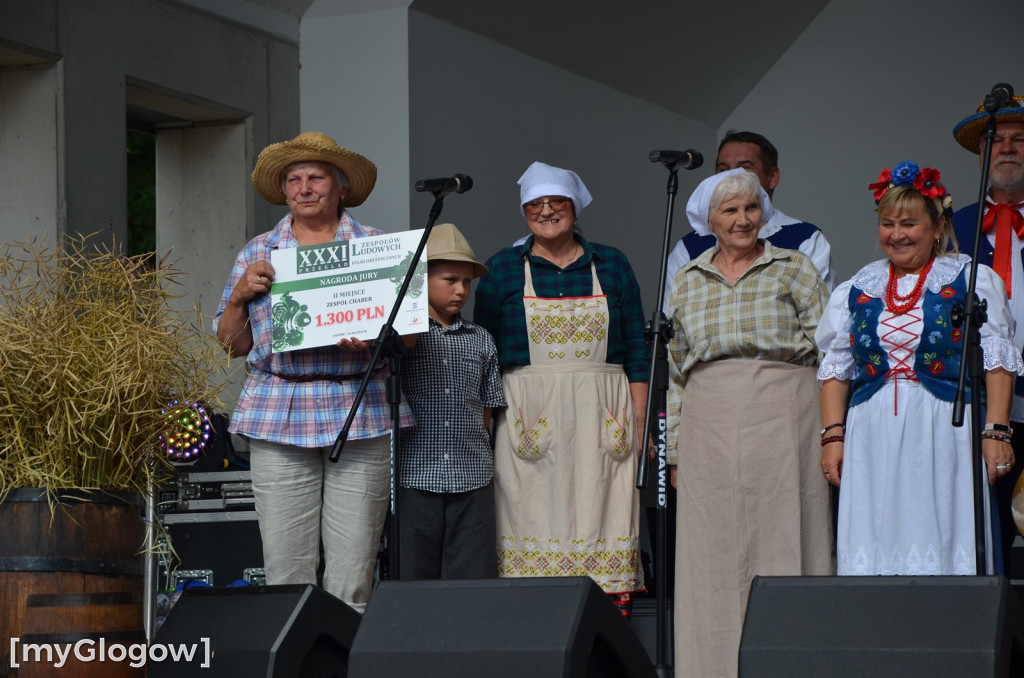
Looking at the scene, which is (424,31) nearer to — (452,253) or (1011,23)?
(452,253)

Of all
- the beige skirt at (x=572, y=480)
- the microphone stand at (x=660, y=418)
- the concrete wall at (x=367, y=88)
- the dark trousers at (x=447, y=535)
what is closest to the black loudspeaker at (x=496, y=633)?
the microphone stand at (x=660, y=418)

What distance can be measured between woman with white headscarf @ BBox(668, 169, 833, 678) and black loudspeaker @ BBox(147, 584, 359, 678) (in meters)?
1.12

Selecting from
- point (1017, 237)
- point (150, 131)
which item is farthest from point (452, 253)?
point (150, 131)

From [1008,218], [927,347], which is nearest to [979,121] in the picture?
[1008,218]

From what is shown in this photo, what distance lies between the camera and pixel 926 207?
3332 millimetres

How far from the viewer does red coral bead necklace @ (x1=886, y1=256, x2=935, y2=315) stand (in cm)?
330

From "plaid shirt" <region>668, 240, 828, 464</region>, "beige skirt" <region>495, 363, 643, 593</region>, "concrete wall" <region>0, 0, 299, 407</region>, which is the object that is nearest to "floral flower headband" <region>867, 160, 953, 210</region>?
"plaid shirt" <region>668, 240, 828, 464</region>

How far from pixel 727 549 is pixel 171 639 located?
1.53m

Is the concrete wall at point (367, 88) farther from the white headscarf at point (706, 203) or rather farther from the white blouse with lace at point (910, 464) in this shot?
the white blouse with lace at point (910, 464)

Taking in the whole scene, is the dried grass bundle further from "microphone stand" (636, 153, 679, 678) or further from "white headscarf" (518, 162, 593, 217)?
"white headscarf" (518, 162, 593, 217)

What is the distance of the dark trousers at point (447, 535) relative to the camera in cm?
379

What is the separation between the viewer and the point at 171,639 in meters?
2.87

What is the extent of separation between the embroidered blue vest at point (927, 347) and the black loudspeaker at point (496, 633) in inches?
45.4

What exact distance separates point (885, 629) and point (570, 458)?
66.4 inches
